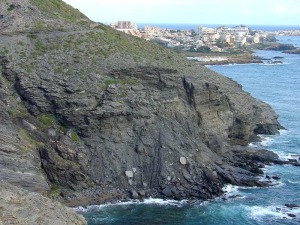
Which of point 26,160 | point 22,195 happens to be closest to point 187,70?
point 26,160

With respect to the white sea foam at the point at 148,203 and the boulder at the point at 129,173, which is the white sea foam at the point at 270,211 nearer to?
the white sea foam at the point at 148,203

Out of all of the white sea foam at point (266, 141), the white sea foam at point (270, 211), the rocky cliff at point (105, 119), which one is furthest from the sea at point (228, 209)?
the white sea foam at point (266, 141)

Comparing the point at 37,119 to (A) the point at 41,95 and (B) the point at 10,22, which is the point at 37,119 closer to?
(A) the point at 41,95

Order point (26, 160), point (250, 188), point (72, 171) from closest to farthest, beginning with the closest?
point (26, 160) → point (72, 171) → point (250, 188)

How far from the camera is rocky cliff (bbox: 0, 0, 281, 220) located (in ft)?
172

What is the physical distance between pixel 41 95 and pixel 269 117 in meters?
38.2

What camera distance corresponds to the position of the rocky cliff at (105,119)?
52.4 m

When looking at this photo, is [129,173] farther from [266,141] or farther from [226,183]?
[266,141]

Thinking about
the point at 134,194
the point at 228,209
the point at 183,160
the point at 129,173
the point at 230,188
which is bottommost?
the point at 228,209

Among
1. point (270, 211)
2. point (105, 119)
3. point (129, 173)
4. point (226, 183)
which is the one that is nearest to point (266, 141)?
point (226, 183)

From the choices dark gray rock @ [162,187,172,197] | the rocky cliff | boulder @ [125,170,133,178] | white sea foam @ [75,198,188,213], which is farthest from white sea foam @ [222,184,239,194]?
boulder @ [125,170,133,178]

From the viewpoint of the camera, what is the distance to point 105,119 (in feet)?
187

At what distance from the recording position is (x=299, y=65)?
17175cm

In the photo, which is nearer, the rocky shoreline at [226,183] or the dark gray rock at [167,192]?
the rocky shoreline at [226,183]
